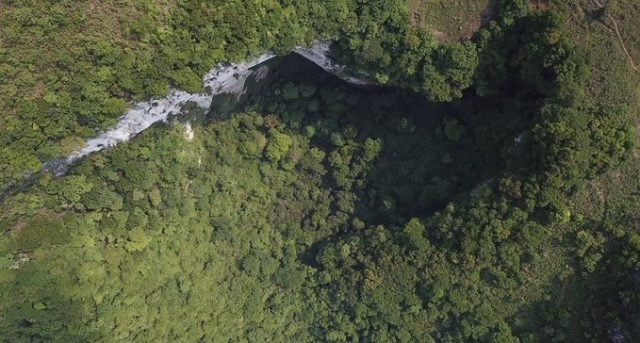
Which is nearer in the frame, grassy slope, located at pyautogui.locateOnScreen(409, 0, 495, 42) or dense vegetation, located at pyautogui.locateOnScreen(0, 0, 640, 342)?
dense vegetation, located at pyautogui.locateOnScreen(0, 0, 640, 342)

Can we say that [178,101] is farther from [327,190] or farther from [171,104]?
[327,190]

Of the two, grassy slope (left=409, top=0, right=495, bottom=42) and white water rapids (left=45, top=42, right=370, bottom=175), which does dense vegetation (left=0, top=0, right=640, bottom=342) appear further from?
white water rapids (left=45, top=42, right=370, bottom=175)

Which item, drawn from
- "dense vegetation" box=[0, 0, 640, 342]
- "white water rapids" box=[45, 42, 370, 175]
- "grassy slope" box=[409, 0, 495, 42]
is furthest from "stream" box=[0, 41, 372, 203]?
"grassy slope" box=[409, 0, 495, 42]

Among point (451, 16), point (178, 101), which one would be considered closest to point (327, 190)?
point (178, 101)

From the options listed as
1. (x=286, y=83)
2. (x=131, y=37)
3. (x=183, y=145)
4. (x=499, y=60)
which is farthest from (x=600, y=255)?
(x=131, y=37)

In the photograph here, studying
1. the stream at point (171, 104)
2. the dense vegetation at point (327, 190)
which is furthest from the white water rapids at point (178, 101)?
the dense vegetation at point (327, 190)
